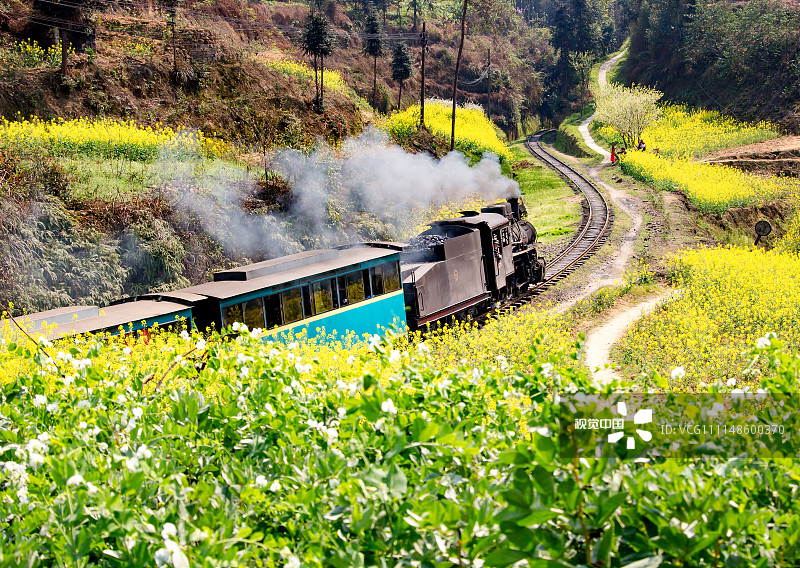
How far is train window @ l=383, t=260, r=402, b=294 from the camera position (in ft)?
50.8

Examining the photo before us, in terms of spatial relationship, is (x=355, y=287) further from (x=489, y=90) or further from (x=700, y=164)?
(x=489, y=90)

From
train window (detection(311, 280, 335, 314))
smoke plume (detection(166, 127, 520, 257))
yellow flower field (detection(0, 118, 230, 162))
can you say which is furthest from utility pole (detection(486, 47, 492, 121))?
train window (detection(311, 280, 335, 314))

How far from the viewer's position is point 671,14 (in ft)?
235

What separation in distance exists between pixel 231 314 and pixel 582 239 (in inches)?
809

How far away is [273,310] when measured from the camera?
1299 centimetres

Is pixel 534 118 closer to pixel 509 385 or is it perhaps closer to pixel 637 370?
pixel 637 370

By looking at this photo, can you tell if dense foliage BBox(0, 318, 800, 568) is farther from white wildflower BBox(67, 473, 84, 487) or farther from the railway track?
the railway track

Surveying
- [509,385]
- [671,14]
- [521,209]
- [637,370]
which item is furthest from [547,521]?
[671,14]

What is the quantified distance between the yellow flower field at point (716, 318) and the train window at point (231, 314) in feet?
25.9

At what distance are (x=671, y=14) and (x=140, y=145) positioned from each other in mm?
69094

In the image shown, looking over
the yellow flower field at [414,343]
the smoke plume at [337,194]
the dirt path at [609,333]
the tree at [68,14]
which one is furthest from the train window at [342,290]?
the tree at [68,14]

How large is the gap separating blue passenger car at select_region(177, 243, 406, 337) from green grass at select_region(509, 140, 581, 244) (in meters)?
16.3

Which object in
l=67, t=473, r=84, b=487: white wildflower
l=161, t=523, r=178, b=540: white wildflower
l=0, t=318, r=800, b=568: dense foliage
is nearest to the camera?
l=0, t=318, r=800, b=568: dense foliage

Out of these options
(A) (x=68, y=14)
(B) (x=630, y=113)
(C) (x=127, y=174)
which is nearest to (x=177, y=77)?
(A) (x=68, y=14)
